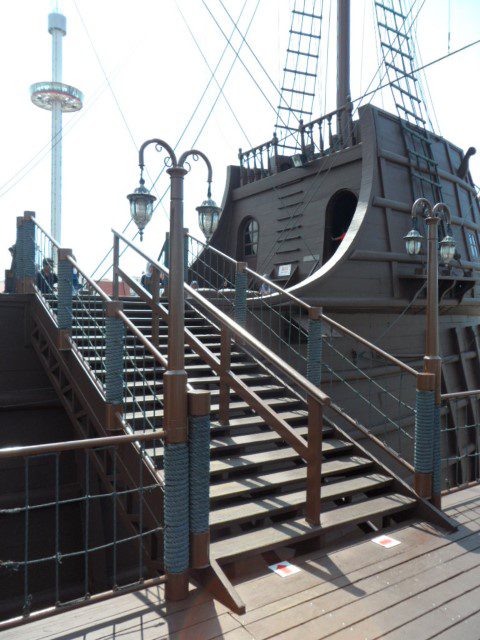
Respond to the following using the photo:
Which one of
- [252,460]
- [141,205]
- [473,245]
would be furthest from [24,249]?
[473,245]

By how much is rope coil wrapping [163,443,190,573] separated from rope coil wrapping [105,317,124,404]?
161 cm

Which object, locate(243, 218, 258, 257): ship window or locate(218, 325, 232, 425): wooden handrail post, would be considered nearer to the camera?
locate(218, 325, 232, 425): wooden handrail post

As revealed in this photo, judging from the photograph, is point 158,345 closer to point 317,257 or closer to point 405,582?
point 405,582

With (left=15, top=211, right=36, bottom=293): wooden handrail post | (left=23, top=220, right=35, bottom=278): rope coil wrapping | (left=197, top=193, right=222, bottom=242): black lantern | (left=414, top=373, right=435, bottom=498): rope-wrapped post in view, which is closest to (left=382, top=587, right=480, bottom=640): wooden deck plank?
(left=414, top=373, right=435, bottom=498): rope-wrapped post

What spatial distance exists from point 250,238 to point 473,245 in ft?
18.2

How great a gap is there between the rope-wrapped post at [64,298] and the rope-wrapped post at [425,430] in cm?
380

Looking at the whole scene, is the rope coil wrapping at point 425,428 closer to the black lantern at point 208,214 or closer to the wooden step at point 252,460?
the wooden step at point 252,460

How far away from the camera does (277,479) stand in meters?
4.54

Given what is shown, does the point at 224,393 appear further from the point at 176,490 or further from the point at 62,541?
the point at 62,541

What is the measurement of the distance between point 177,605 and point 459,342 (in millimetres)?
9951

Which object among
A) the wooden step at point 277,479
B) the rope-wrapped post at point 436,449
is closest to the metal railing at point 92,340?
the wooden step at point 277,479

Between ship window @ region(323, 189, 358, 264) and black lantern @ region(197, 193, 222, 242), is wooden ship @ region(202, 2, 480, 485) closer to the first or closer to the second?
ship window @ region(323, 189, 358, 264)

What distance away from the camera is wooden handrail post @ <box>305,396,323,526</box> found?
3.96m

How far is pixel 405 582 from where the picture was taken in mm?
3400
